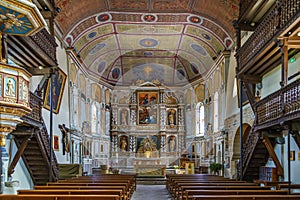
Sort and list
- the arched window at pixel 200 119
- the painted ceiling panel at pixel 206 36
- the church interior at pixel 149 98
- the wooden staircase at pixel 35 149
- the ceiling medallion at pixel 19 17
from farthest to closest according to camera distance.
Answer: the arched window at pixel 200 119, the painted ceiling panel at pixel 206 36, the wooden staircase at pixel 35 149, the church interior at pixel 149 98, the ceiling medallion at pixel 19 17

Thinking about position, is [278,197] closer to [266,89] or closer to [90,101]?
[266,89]

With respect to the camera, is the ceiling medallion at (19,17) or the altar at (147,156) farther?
the altar at (147,156)

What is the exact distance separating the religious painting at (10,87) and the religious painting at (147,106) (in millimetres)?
23494

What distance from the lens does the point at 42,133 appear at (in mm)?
13383

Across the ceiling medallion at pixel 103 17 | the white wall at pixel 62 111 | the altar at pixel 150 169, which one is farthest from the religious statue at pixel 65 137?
the altar at pixel 150 169

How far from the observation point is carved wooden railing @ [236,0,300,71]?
1009 cm

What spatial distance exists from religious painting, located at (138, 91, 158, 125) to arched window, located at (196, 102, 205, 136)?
12.4 feet

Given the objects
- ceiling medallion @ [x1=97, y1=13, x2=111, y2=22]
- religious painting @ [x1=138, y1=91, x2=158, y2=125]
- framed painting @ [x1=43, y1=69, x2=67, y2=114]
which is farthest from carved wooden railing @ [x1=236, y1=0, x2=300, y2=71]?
religious painting @ [x1=138, y1=91, x2=158, y2=125]

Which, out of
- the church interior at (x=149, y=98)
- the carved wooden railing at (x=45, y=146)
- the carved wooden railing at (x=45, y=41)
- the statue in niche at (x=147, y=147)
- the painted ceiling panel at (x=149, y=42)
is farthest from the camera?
the statue in niche at (x=147, y=147)

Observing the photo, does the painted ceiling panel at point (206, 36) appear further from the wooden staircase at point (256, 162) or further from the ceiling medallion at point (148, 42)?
the wooden staircase at point (256, 162)

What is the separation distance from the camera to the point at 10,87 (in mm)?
8039

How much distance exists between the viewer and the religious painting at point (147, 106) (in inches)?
1241

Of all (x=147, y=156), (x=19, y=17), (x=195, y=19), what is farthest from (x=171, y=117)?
(x=19, y=17)

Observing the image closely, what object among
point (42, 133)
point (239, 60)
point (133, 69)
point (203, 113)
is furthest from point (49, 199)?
point (133, 69)
